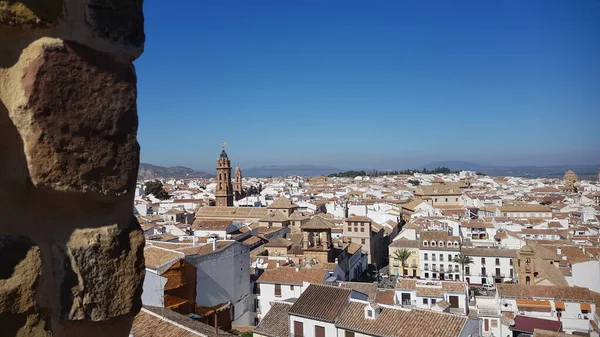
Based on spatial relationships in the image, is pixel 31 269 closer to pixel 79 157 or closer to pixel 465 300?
pixel 79 157

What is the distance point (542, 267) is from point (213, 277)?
25654 mm

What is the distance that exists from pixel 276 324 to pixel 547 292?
1737 cm

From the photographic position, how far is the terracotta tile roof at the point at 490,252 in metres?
39.2

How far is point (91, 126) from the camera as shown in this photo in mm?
1398

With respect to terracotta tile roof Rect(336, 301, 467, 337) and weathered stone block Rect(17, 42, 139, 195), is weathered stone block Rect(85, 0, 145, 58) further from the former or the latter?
terracotta tile roof Rect(336, 301, 467, 337)

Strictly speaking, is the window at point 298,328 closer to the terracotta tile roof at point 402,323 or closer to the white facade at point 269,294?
the terracotta tile roof at point 402,323

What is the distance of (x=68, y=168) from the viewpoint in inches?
53.2

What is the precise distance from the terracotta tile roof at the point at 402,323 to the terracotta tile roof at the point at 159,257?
6.98 m

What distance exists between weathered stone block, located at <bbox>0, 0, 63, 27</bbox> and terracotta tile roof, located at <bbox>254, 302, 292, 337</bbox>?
779 inches

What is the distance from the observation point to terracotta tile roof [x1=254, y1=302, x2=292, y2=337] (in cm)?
2000

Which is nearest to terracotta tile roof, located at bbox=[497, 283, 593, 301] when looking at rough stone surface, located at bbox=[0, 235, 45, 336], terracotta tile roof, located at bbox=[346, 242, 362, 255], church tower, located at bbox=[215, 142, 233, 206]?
terracotta tile roof, located at bbox=[346, 242, 362, 255]

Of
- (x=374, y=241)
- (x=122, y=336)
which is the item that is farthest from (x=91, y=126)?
(x=374, y=241)

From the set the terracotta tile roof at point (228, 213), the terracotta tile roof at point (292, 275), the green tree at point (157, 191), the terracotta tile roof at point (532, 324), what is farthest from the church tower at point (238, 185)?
the terracotta tile roof at point (532, 324)

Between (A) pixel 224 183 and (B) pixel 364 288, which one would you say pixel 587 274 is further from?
(A) pixel 224 183
